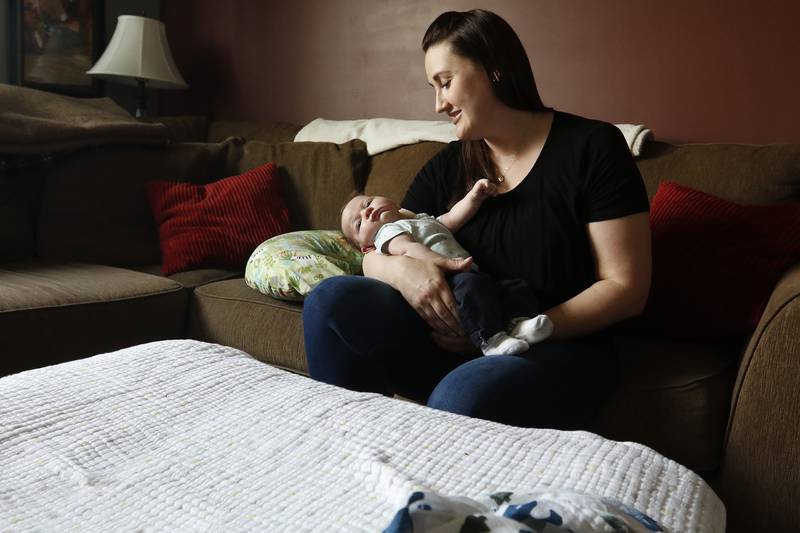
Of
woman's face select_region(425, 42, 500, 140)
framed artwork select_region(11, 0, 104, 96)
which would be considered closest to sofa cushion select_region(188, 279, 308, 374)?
woman's face select_region(425, 42, 500, 140)

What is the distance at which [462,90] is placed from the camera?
156 centimetres

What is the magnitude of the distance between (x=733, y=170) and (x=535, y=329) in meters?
0.87

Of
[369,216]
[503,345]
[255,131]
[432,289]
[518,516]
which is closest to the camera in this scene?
[518,516]

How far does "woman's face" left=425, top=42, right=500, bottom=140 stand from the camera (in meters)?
1.56

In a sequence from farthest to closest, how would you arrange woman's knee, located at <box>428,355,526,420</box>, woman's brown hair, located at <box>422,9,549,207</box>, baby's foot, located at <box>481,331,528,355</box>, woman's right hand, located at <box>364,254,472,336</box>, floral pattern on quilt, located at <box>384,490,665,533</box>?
1. woman's brown hair, located at <box>422,9,549,207</box>
2. woman's right hand, located at <box>364,254,472,336</box>
3. baby's foot, located at <box>481,331,528,355</box>
4. woman's knee, located at <box>428,355,526,420</box>
5. floral pattern on quilt, located at <box>384,490,665,533</box>

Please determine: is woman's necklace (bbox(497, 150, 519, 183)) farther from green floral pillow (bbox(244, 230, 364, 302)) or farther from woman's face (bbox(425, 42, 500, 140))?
green floral pillow (bbox(244, 230, 364, 302))

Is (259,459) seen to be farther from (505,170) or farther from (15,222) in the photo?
(15,222)

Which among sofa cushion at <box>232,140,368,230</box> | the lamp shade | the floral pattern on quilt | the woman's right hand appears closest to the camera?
the floral pattern on quilt

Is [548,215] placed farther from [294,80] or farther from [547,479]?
[294,80]

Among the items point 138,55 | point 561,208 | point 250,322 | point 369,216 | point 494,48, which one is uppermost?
point 494,48

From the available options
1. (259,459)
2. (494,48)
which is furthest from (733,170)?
(259,459)

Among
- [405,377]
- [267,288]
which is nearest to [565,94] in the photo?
[267,288]

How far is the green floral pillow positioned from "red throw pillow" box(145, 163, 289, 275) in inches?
11.4

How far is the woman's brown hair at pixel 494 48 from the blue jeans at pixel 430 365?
0.50 meters
